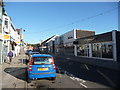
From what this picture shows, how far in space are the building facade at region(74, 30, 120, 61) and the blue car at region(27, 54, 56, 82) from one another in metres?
12.5

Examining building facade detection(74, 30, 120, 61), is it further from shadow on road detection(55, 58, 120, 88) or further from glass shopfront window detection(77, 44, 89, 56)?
shadow on road detection(55, 58, 120, 88)

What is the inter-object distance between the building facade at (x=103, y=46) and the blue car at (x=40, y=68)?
1251 centimetres

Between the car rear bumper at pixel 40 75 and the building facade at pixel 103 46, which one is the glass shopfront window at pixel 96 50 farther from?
the car rear bumper at pixel 40 75

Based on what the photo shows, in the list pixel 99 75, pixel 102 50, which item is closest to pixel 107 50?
pixel 102 50

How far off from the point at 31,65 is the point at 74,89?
2668 millimetres

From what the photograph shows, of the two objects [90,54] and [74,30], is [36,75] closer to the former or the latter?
[90,54]

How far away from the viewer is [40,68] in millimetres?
6234

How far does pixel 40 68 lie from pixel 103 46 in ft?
48.2

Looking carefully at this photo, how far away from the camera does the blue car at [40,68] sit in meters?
6.13

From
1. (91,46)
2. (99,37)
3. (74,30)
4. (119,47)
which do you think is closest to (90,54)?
(91,46)

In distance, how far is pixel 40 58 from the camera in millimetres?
6551

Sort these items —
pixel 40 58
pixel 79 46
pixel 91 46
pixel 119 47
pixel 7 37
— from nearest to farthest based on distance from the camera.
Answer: pixel 40 58 → pixel 7 37 → pixel 119 47 → pixel 91 46 → pixel 79 46

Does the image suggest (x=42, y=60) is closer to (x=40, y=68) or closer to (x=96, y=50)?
(x=40, y=68)

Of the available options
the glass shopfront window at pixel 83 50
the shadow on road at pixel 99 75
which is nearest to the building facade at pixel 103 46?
the glass shopfront window at pixel 83 50
